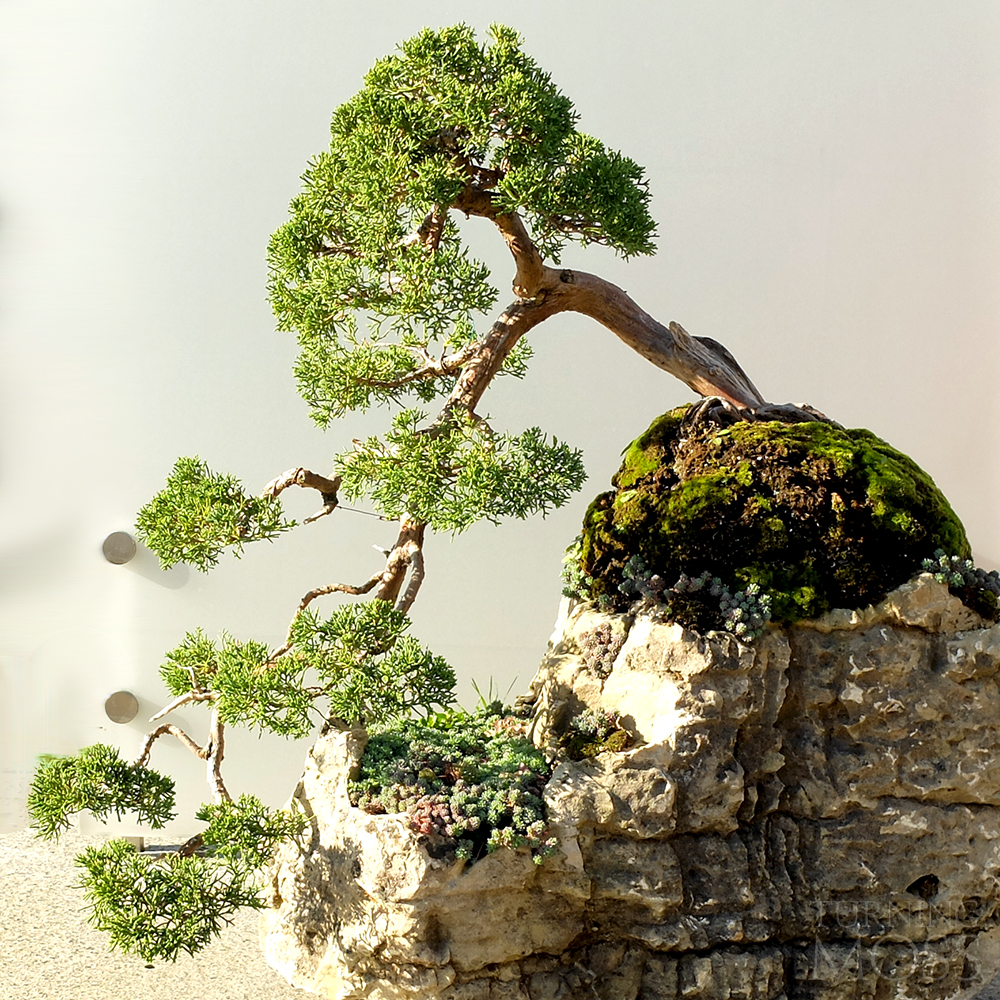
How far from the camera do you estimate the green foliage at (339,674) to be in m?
2.26

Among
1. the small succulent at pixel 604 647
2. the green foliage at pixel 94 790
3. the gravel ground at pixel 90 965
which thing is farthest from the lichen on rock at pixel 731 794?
the gravel ground at pixel 90 965

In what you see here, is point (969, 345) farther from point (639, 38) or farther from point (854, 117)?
point (639, 38)

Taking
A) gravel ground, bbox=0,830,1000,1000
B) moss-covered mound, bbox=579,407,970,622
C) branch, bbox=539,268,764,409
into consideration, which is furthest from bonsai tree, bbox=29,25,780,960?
gravel ground, bbox=0,830,1000,1000

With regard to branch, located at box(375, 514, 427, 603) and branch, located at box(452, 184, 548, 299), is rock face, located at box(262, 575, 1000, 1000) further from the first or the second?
branch, located at box(452, 184, 548, 299)

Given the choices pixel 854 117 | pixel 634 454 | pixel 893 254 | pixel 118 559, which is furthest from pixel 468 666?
pixel 854 117

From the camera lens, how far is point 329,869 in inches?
95.8

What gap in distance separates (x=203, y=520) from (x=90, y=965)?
6.01 ft

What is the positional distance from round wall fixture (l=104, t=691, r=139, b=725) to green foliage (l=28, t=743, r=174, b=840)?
2.34 m

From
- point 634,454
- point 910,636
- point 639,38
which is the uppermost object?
point 639,38

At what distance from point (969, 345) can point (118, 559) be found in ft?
13.1

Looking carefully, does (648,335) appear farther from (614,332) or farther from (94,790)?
(94,790)

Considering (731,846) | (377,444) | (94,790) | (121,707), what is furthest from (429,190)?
(121,707)

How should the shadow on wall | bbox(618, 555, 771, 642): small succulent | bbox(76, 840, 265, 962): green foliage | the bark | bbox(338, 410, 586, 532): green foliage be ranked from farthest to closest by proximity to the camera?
the shadow on wall, the bark, bbox(618, 555, 771, 642): small succulent, bbox(338, 410, 586, 532): green foliage, bbox(76, 840, 265, 962): green foliage

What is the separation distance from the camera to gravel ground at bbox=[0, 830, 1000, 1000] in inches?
125
